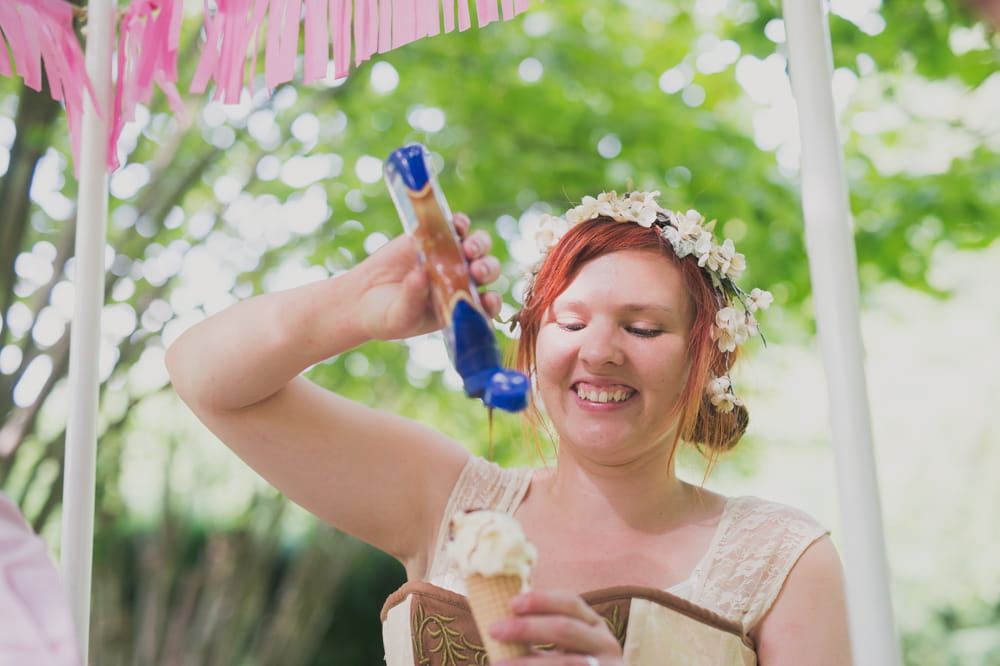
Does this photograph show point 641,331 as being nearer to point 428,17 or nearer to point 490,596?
point 428,17

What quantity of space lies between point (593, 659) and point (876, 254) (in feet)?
13.2

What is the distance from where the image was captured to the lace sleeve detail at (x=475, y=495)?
1512 millimetres

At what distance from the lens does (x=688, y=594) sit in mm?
1471

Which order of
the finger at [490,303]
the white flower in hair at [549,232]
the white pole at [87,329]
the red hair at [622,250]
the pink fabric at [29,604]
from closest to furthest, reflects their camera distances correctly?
the pink fabric at [29,604] → the finger at [490,303] → the white pole at [87,329] → the red hair at [622,250] → the white flower in hair at [549,232]

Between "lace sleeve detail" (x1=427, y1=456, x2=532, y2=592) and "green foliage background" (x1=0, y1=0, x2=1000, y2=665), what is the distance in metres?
2.57

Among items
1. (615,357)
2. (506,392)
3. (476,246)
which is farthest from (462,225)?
(615,357)

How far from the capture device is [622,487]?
158 centimetres

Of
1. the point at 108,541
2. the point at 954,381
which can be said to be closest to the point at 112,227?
the point at 108,541

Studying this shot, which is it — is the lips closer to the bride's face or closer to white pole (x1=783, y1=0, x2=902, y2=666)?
the bride's face

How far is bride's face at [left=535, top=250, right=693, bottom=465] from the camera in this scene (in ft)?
4.75

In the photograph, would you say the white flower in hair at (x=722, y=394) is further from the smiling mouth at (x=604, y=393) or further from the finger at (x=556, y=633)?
the finger at (x=556, y=633)

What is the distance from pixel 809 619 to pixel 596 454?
378 mm

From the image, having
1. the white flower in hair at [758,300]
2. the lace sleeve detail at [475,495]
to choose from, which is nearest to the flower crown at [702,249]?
the white flower in hair at [758,300]

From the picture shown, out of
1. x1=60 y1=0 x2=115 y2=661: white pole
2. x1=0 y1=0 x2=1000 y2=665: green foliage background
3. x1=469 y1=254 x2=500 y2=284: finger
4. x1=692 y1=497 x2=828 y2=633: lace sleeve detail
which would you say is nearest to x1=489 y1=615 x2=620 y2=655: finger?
x1=469 y1=254 x2=500 y2=284: finger
